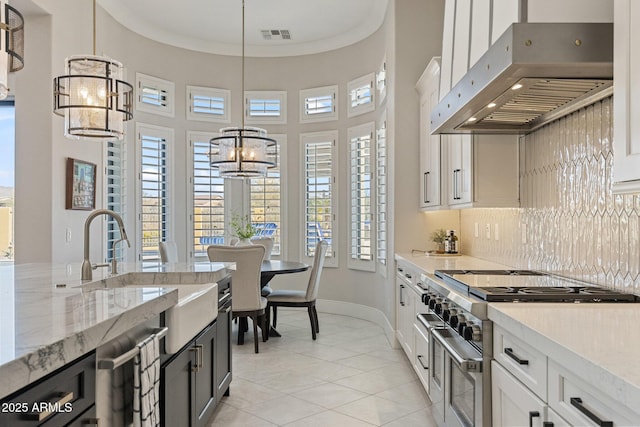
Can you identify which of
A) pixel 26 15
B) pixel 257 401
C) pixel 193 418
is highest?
pixel 26 15

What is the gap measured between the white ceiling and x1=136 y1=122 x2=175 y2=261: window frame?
3.86 ft

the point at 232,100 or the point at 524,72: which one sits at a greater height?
the point at 232,100

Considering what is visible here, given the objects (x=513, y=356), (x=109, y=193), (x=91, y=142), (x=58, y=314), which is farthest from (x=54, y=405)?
(x=109, y=193)

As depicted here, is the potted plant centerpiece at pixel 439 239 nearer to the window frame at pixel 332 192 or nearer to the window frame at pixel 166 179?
the window frame at pixel 332 192

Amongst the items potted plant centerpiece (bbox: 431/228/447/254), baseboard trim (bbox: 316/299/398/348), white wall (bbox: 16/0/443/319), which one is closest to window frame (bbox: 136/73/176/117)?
white wall (bbox: 16/0/443/319)

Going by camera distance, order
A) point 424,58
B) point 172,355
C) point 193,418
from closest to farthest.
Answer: point 172,355
point 193,418
point 424,58

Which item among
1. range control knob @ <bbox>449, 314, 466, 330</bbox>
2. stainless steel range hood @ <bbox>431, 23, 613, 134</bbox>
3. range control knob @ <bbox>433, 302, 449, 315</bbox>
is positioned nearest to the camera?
stainless steel range hood @ <bbox>431, 23, 613, 134</bbox>

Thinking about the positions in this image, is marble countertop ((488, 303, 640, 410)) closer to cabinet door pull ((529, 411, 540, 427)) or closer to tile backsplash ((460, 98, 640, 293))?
cabinet door pull ((529, 411, 540, 427))

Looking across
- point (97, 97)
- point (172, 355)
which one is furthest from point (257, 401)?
point (97, 97)

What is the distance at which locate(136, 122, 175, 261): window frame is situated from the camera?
240 inches

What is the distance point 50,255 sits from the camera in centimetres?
439

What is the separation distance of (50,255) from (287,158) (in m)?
3.46

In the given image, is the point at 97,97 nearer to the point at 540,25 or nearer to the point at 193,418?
the point at 193,418

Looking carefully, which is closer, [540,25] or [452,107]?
[540,25]
